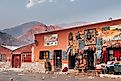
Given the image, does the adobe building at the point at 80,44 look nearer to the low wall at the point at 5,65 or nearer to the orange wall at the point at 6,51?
the low wall at the point at 5,65

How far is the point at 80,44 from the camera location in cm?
4416

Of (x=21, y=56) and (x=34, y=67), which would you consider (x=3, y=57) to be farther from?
(x=34, y=67)

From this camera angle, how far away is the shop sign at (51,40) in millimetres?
48906

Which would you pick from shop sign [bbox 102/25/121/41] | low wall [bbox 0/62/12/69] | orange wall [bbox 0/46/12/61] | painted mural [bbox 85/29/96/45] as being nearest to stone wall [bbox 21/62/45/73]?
low wall [bbox 0/62/12/69]

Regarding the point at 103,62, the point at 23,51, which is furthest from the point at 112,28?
the point at 23,51

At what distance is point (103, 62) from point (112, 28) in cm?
452

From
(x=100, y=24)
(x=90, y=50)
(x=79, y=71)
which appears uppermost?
(x=100, y=24)

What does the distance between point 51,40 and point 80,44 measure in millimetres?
7000

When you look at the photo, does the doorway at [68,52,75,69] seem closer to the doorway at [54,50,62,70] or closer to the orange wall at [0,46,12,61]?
the doorway at [54,50,62,70]

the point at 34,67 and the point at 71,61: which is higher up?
the point at 71,61

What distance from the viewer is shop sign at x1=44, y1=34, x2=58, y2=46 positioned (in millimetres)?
48906

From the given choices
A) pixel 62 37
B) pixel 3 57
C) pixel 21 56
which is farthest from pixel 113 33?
pixel 3 57

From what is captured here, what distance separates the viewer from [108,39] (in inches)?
1566

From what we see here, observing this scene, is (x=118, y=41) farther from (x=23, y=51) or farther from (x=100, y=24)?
(x=23, y=51)
